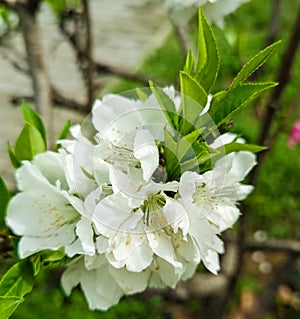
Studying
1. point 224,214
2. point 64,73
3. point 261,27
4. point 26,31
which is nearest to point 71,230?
point 224,214

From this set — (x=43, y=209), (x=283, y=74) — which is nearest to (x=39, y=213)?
(x=43, y=209)

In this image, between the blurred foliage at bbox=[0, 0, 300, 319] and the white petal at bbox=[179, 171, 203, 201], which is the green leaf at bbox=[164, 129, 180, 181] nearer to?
the white petal at bbox=[179, 171, 203, 201]

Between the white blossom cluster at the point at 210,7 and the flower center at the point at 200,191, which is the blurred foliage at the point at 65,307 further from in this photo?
the flower center at the point at 200,191

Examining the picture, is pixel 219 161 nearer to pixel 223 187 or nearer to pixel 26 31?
pixel 223 187

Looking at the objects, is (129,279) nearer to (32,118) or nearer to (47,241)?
(47,241)

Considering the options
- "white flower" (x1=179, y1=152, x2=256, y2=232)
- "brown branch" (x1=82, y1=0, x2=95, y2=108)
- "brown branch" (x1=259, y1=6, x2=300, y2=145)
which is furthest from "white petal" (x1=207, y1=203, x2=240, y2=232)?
"brown branch" (x1=82, y1=0, x2=95, y2=108)
